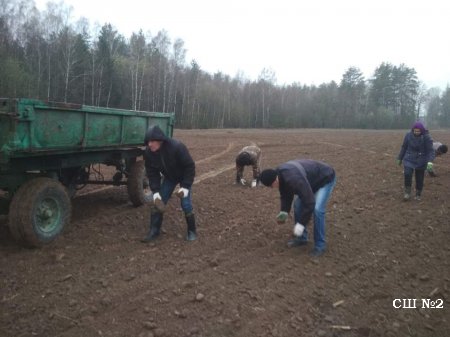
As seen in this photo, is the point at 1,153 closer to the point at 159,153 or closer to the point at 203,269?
the point at 159,153

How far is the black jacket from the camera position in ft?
13.9

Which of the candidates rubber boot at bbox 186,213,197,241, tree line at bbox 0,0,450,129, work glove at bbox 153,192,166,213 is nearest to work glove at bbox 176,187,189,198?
work glove at bbox 153,192,166,213

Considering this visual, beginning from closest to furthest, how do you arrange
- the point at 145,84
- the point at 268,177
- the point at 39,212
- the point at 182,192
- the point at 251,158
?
the point at 268,177 → the point at 39,212 → the point at 182,192 → the point at 251,158 → the point at 145,84

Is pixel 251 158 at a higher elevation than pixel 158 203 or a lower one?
higher

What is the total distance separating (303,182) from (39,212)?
3107 millimetres

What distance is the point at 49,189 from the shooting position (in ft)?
15.2

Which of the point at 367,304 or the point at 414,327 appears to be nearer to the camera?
the point at 414,327

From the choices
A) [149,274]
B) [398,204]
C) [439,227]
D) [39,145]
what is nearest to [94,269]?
[149,274]

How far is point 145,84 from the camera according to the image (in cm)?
3956

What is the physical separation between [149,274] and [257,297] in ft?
3.86

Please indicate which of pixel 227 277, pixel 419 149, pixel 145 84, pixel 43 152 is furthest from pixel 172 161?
pixel 145 84

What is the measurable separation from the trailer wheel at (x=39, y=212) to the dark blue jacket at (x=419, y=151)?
637 cm

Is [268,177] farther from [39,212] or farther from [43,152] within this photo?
[39,212]

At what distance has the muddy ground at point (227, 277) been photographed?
127 inches
